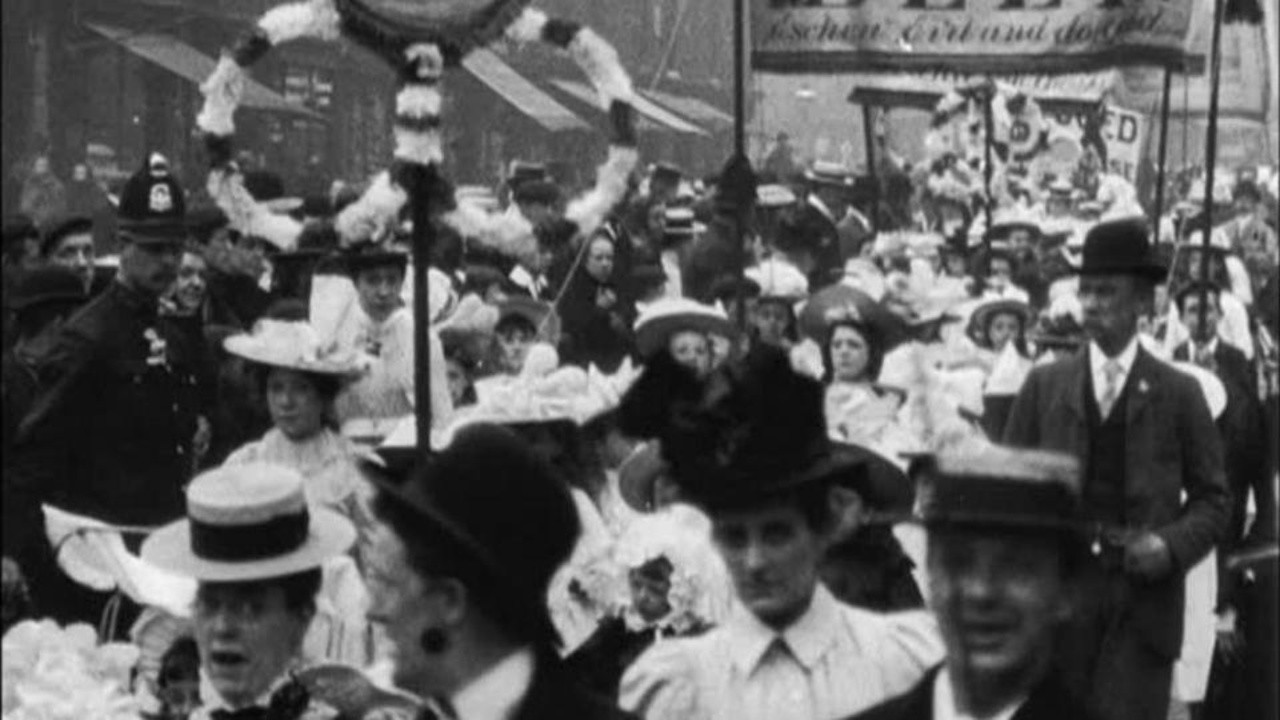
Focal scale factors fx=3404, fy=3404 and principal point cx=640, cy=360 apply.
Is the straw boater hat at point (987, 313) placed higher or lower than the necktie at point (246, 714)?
lower

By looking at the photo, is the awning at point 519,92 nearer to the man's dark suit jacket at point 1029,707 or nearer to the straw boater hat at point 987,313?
the straw boater hat at point 987,313

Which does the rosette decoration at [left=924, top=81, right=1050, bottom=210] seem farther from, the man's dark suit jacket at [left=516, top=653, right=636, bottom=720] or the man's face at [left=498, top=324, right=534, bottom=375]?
the man's dark suit jacket at [left=516, top=653, right=636, bottom=720]

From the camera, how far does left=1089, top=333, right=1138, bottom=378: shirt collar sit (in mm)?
8641

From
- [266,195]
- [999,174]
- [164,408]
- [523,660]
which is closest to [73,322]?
[164,408]

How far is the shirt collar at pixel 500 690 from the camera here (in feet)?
15.3

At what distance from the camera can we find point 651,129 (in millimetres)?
11703

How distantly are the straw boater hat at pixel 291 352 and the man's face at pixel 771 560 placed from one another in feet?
8.12

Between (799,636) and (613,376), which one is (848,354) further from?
(799,636)

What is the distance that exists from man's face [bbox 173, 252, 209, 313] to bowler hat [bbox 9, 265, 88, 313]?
1.18 m

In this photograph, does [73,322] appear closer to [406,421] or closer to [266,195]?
[406,421]

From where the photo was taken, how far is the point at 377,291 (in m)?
9.62

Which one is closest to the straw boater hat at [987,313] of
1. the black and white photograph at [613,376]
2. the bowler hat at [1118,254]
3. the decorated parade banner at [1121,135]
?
the black and white photograph at [613,376]

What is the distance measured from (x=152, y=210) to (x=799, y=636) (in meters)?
2.85

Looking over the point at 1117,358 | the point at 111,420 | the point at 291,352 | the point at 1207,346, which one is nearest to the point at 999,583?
the point at 291,352
